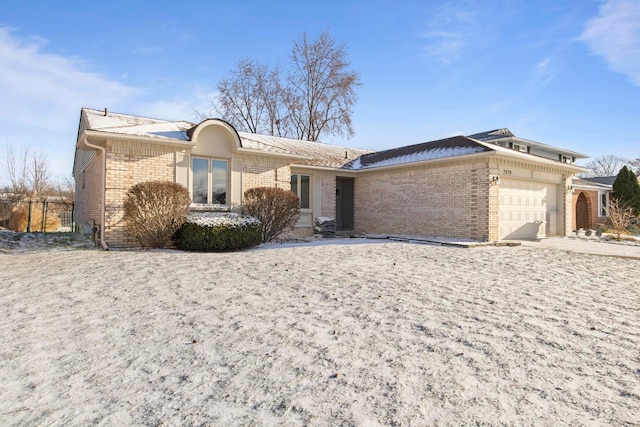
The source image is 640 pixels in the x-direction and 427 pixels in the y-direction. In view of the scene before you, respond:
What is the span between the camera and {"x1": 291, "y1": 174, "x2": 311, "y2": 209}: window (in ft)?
49.3

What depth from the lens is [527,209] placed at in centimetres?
1348

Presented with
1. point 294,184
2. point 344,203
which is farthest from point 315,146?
point 294,184

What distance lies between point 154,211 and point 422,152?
9.79 metres

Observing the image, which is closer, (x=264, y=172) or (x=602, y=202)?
(x=264, y=172)

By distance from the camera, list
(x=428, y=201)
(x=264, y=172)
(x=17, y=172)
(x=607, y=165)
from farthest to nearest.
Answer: (x=607, y=165) < (x=17, y=172) < (x=428, y=201) < (x=264, y=172)

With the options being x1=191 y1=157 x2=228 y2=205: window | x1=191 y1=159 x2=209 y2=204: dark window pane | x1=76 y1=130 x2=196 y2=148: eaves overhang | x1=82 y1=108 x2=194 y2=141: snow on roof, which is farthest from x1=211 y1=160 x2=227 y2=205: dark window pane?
x1=82 y1=108 x2=194 y2=141: snow on roof

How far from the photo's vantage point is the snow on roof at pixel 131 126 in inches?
406

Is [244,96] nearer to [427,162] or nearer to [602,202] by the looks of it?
[427,162]

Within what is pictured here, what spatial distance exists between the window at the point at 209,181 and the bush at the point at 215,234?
5.12 ft

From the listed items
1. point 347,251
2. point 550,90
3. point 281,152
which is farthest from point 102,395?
point 550,90

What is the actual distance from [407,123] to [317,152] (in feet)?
13.8

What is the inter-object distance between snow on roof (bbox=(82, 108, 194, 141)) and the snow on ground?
4930 mm

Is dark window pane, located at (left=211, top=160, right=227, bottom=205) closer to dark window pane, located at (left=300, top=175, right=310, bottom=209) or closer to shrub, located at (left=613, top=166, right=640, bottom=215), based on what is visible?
dark window pane, located at (left=300, top=175, right=310, bottom=209)

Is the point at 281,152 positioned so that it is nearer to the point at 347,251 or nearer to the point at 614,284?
the point at 347,251
